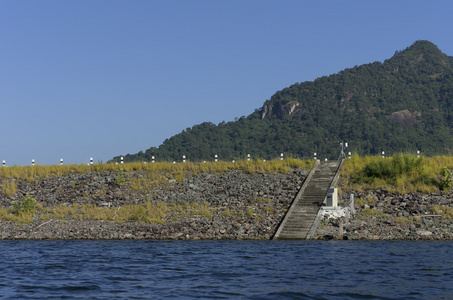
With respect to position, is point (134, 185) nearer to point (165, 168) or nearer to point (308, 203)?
point (165, 168)

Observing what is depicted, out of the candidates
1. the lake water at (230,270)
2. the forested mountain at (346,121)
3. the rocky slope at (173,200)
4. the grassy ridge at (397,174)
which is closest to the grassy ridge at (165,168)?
the rocky slope at (173,200)

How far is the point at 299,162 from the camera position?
44.3 metres

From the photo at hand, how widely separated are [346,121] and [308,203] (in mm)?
103704

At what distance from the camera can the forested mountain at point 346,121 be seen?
397ft

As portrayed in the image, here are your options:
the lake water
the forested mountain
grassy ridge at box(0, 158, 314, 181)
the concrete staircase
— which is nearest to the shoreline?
the concrete staircase

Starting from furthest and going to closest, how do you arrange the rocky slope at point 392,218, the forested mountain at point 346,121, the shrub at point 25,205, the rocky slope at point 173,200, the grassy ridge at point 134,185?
1. the forested mountain at point 346,121
2. the shrub at point 25,205
3. the grassy ridge at point 134,185
4. the rocky slope at point 173,200
5. the rocky slope at point 392,218

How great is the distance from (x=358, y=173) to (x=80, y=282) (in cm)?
2724

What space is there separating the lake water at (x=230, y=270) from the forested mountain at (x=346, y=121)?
84.1 metres

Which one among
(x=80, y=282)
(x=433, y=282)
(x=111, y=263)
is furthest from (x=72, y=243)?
(x=433, y=282)

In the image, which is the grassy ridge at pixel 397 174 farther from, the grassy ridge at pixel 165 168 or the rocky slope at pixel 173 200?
the grassy ridge at pixel 165 168

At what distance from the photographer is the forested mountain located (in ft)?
397

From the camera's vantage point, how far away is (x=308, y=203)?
36.3 metres

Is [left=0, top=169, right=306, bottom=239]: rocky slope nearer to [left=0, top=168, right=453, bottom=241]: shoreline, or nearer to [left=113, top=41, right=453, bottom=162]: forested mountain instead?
[left=0, top=168, right=453, bottom=241]: shoreline

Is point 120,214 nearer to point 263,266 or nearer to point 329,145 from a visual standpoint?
point 263,266
